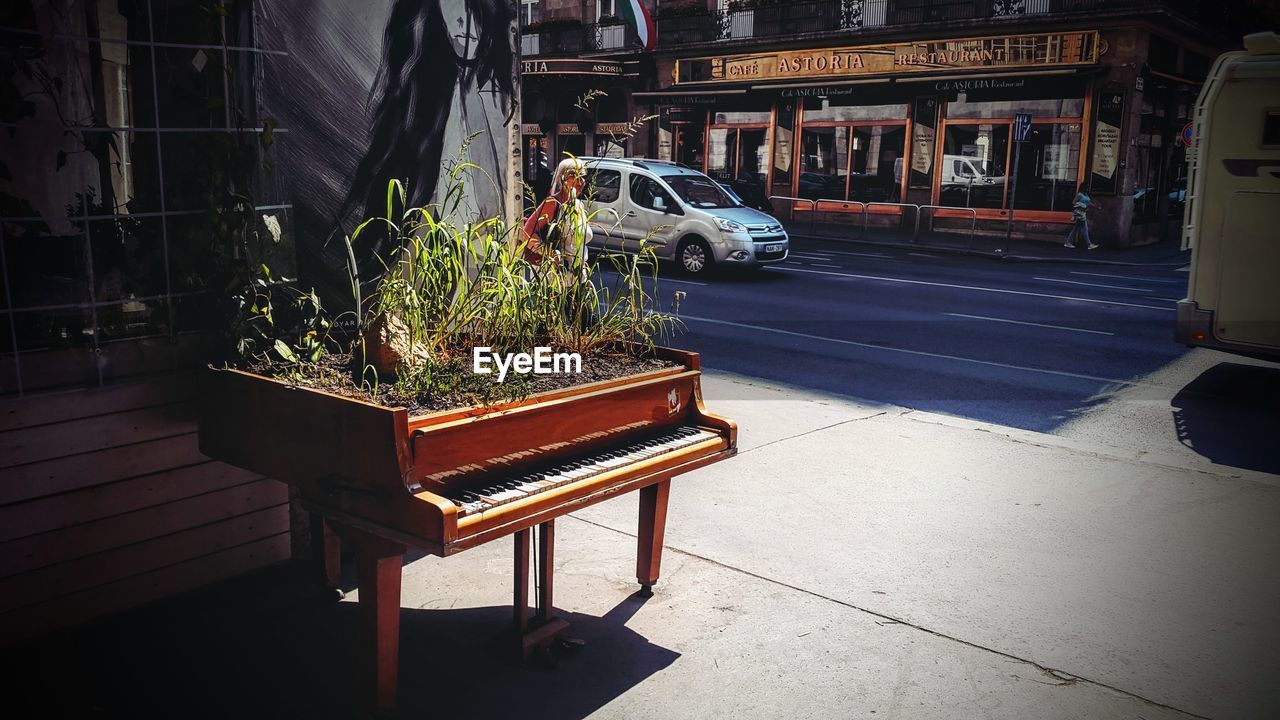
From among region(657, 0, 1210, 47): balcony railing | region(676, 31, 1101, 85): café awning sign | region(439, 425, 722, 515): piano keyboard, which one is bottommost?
region(439, 425, 722, 515): piano keyboard

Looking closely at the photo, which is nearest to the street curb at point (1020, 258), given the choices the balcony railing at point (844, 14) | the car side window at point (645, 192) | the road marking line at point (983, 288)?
the road marking line at point (983, 288)

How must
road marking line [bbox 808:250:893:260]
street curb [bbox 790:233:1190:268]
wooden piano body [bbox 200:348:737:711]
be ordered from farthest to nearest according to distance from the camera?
road marking line [bbox 808:250:893:260] < street curb [bbox 790:233:1190:268] < wooden piano body [bbox 200:348:737:711]

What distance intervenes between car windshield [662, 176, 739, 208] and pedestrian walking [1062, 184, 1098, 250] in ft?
35.7

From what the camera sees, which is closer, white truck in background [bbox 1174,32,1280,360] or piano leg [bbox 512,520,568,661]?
piano leg [bbox 512,520,568,661]

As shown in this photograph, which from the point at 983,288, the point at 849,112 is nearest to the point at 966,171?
the point at 849,112

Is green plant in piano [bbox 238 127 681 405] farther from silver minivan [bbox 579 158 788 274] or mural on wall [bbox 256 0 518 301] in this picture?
silver minivan [bbox 579 158 788 274]

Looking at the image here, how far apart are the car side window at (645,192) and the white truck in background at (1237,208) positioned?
8799 millimetres

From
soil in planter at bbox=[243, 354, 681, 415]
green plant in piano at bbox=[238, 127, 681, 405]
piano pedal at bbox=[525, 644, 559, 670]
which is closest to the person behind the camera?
soil in planter at bbox=[243, 354, 681, 415]

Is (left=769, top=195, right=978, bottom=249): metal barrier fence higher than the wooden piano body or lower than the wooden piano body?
higher

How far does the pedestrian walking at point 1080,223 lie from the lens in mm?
23234

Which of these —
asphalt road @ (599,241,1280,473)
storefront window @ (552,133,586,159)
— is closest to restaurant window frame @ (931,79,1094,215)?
asphalt road @ (599,241,1280,473)

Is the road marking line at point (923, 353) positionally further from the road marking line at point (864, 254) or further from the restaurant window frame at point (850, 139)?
the restaurant window frame at point (850, 139)

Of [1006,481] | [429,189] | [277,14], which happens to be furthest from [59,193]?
[1006,481]

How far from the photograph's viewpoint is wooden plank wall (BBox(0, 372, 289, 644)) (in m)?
3.42
